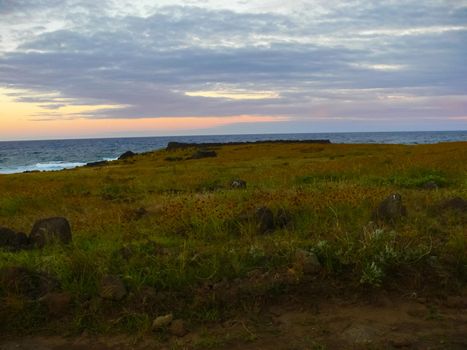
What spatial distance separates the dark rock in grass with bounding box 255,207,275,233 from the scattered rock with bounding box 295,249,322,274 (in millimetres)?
1874

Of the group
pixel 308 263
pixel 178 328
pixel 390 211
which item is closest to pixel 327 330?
pixel 308 263

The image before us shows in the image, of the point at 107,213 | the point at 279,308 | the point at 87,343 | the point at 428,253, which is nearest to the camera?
the point at 87,343

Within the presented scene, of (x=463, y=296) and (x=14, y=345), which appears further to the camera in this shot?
(x=463, y=296)

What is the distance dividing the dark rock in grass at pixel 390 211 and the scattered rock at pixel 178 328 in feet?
14.0

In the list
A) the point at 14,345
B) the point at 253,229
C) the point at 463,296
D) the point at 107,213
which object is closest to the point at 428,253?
the point at 463,296

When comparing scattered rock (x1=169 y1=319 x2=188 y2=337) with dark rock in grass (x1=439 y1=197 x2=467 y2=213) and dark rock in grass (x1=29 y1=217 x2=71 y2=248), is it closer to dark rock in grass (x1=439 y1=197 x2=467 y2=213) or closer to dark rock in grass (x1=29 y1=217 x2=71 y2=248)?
dark rock in grass (x1=29 y1=217 x2=71 y2=248)

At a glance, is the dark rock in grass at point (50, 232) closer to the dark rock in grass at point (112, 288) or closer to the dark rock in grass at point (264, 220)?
the dark rock in grass at point (112, 288)

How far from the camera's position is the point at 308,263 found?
232 inches

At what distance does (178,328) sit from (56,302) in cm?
153

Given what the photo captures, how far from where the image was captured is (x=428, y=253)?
Result: 20.0 feet

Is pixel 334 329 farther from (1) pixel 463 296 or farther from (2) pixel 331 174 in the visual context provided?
(2) pixel 331 174

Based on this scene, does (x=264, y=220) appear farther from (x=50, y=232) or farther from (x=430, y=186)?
(x=430, y=186)

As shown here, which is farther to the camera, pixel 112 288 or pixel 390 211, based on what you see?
pixel 390 211

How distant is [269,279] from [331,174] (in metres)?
11.7
